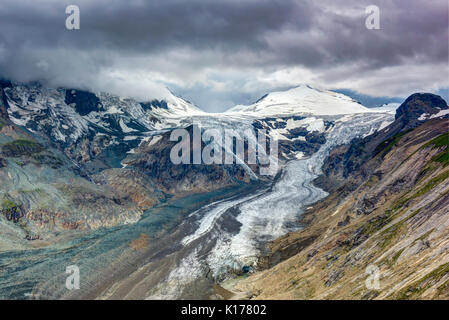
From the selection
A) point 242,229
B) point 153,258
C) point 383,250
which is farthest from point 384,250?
point 242,229

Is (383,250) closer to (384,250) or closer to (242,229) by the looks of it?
(384,250)

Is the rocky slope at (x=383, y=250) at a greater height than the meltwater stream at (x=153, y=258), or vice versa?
the rocky slope at (x=383, y=250)

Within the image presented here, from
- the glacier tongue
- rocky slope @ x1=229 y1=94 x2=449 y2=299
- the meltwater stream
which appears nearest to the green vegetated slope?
rocky slope @ x1=229 y1=94 x2=449 y2=299

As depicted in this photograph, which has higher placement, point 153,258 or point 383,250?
point 383,250

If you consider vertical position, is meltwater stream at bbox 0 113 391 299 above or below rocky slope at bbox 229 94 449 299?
below

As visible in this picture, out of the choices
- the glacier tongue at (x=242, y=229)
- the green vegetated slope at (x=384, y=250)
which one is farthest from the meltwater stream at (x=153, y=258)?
the green vegetated slope at (x=384, y=250)

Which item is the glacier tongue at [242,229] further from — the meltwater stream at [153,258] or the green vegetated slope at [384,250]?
the green vegetated slope at [384,250]

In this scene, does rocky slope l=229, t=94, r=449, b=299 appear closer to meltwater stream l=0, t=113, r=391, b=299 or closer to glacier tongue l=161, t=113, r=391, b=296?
glacier tongue l=161, t=113, r=391, b=296
